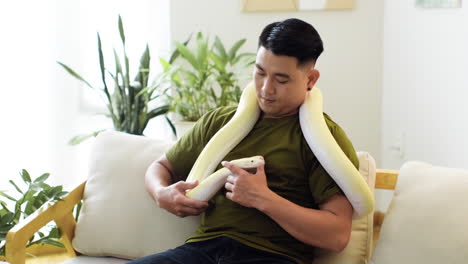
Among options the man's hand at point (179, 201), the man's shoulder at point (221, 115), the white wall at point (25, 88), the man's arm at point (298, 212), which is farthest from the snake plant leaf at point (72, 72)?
the man's arm at point (298, 212)

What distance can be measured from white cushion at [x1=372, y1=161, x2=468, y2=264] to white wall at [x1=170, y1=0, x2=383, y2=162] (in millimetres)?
1898

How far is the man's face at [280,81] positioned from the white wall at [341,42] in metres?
1.94

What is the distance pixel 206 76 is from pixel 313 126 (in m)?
1.72

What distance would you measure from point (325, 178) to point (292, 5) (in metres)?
2.20

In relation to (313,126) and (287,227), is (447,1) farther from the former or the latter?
(287,227)

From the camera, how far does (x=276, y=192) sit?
215cm

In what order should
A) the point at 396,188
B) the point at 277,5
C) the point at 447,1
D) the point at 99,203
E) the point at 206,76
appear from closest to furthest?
the point at 396,188
the point at 99,203
the point at 447,1
the point at 206,76
the point at 277,5

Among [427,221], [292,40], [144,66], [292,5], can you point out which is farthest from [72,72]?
[427,221]

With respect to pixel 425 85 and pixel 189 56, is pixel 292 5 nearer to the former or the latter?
pixel 189 56

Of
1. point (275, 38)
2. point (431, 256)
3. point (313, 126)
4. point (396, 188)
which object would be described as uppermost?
point (275, 38)

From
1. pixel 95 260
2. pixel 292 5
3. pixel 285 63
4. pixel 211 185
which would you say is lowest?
pixel 95 260

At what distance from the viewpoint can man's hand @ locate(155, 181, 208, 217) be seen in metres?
2.17

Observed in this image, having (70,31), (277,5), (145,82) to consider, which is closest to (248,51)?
(277,5)

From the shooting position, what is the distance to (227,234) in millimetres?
2143
